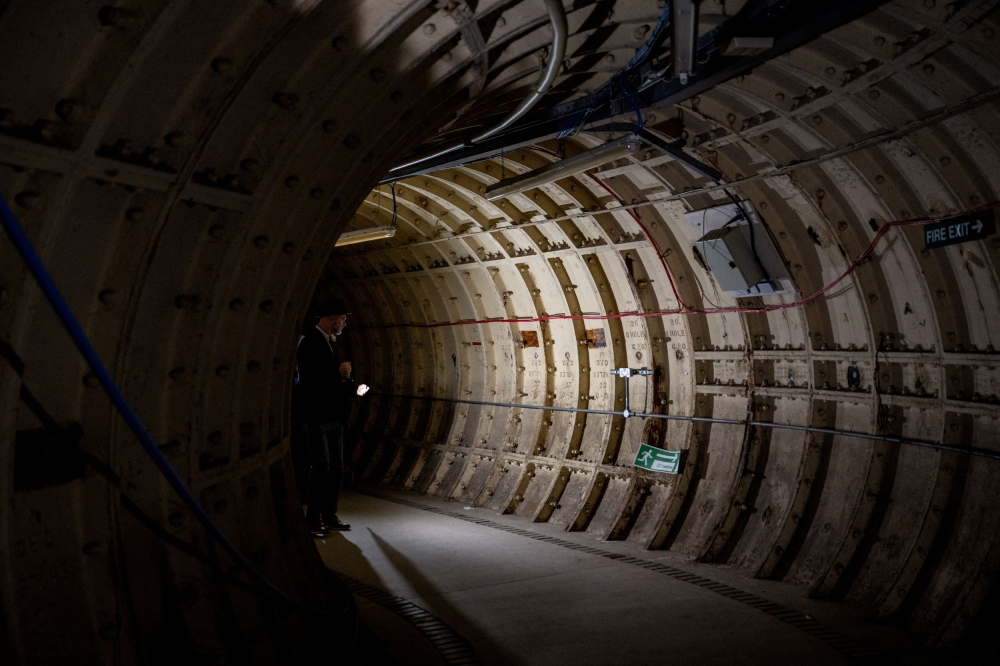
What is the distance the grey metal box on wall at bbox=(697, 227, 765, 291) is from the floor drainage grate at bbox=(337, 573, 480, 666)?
12.5 ft

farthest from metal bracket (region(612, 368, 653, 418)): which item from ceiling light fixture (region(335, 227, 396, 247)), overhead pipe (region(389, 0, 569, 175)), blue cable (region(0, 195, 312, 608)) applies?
blue cable (region(0, 195, 312, 608))

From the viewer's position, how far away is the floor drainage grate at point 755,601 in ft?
16.1

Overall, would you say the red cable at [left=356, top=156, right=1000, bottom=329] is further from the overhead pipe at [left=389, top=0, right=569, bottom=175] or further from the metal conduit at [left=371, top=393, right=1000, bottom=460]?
the overhead pipe at [left=389, top=0, right=569, bottom=175]

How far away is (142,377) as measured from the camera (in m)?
3.10

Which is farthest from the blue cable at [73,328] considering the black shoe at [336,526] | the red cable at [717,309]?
the black shoe at [336,526]

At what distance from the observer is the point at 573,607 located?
19.1 feet

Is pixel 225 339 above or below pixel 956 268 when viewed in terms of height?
below

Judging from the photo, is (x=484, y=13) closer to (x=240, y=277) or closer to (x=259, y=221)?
(x=259, y=221)

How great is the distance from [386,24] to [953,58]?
123 inches

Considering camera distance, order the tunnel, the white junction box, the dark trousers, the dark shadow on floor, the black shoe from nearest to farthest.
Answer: the tunnel, the dark shadow on floor, the white junction box, the dark trousers, the black shoe

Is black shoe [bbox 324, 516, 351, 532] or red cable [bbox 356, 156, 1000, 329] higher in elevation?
red cable [bbox 356, 156, 1000, 329]

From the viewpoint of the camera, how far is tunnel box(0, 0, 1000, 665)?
2688mm

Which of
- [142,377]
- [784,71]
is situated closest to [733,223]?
[784,71]

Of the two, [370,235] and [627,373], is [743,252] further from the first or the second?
[370,235]
